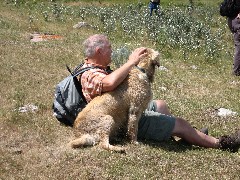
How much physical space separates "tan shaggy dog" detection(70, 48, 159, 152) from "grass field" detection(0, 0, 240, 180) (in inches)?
6.8

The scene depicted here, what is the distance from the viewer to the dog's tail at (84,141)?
6340 millimetres

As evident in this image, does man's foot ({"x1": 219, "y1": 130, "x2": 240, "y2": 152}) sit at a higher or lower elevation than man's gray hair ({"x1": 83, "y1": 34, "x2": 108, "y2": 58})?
lower

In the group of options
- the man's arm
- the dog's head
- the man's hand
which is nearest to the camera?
the man's arm

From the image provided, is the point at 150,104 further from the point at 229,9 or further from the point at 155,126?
the point at 229,9

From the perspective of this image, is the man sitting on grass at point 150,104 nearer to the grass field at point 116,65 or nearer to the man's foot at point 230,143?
the man's foot at point 230,143

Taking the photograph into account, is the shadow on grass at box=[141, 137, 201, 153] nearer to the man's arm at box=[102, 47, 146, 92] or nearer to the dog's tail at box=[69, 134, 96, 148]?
the dog's tail at box=[69, 134, 96, 148]

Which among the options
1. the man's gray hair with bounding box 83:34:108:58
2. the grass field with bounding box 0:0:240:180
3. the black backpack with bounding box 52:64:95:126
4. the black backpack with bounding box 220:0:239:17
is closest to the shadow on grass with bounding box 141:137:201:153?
the grass field with bounding box 0:0:240:180

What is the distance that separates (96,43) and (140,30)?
37.7 ft

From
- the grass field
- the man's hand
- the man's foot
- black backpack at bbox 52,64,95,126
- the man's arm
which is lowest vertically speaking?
the grass field

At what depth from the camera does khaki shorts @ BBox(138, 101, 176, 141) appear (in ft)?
22.1

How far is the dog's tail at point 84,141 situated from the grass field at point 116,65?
0.09 m

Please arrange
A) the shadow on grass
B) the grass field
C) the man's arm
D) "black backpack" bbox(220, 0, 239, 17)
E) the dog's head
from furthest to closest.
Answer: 1. "black backpack" bbox(220, 0, 239, 17)
2. the shadow on grass
3. the dog's head
4. the man's arm
5. the grass field

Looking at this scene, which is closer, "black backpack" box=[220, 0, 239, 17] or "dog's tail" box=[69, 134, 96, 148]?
"dog's tail" box=[69, 134, 96, 148]

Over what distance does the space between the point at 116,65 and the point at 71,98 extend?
9.00 feet
